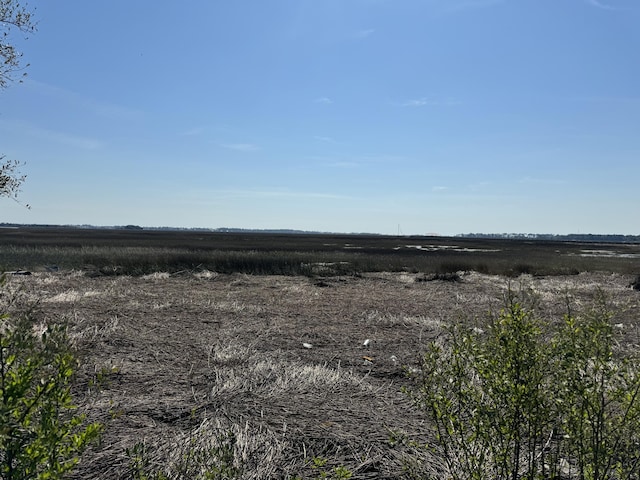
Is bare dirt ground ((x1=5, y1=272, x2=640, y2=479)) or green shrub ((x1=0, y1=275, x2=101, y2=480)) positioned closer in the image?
green shrub ((x1=0, y1=275, x2=101, y2=480))

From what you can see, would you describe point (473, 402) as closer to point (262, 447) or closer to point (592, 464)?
point (592, 464)

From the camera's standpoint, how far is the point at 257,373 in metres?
6.23

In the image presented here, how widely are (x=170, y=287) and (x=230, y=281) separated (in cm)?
341

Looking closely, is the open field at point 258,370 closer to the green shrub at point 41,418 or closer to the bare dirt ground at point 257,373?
the bare dirt ground at point 257,373

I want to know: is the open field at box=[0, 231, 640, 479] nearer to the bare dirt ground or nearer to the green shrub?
the bare dirt ground

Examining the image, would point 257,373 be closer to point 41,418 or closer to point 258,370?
point 258,370

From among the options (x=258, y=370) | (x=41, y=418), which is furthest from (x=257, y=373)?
(x=41, y=418)

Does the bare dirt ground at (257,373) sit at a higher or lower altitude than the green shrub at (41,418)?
lower

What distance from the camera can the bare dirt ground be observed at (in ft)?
13.0

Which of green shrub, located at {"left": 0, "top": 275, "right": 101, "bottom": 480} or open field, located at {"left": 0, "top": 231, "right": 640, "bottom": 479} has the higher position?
green shrub, located at {"left": 0, "top": 275, "right": 101, "bottom": 480}

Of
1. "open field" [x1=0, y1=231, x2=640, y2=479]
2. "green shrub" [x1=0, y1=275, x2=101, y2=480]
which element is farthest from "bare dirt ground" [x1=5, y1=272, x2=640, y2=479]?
"green shrub" [x1=0, y1=275, x2=101, y2=480]

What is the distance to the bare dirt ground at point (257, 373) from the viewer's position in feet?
13.0

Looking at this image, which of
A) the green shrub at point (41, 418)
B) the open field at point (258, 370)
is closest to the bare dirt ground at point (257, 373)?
the open field at point (258, 370)

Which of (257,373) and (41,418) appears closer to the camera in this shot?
(41,418)
